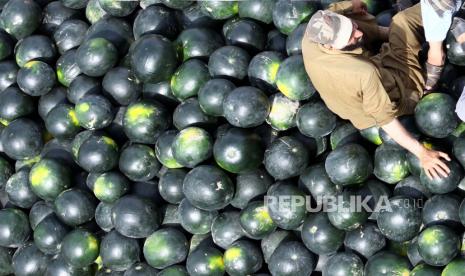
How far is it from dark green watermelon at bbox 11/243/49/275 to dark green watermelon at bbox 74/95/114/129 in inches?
45.6

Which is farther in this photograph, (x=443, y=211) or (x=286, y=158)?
(x=286, y=158)

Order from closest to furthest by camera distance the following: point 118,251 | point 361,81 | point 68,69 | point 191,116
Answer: point 361,81
point 118,251
point 191,116
point 68,69

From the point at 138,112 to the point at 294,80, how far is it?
4.39 feet

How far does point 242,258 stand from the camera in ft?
17.0

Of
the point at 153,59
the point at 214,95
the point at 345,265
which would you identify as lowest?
the point at 345,265

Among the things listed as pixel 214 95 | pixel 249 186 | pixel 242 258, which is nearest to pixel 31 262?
pixel 242 258

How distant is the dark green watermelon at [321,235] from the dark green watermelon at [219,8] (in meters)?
2.06

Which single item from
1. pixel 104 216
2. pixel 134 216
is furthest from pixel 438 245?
pixel 104 216

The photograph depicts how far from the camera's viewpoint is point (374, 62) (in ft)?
16.2

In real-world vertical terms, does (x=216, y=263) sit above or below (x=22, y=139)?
below

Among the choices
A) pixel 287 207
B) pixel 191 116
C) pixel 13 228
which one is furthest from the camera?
pixel 13 228

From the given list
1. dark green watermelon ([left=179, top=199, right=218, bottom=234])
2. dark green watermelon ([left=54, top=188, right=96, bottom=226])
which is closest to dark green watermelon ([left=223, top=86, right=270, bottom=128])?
dark green watermelon ([left=179, top=199, right=218, bottom=234])

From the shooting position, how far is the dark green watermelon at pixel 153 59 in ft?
18.7

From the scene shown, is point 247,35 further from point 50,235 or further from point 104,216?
point 50,235
